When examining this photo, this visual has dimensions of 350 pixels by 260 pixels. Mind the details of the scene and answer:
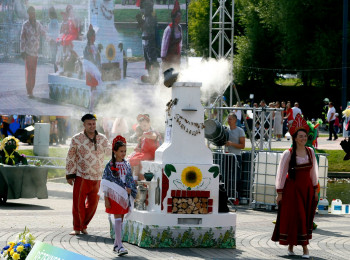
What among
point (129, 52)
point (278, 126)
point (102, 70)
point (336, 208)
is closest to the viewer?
point (336, 208)

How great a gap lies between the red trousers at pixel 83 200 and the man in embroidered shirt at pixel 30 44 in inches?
512

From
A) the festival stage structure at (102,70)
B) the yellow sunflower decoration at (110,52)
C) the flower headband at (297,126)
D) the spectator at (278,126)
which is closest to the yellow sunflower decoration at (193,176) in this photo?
the flower headband at (297,126)

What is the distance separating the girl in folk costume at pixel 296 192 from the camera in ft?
34.4

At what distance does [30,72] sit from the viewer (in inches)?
973

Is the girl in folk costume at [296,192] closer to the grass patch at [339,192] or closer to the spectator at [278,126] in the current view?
the grass patch at [339,192]

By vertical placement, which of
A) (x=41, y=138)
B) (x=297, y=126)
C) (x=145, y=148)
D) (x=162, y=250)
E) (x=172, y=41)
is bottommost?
(x=162, y=250)

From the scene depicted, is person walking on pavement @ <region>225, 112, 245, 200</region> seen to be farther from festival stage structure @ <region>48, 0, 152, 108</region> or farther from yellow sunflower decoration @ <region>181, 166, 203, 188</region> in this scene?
festival stage structure @ <region>48, 0, 152, 108</region>

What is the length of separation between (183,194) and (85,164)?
1.67m

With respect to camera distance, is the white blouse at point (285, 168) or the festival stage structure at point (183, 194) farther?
the festival stage structure at point (183, 194)

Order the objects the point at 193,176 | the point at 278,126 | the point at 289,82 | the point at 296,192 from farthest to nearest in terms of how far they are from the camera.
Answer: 1. the point at 289,82
2. the point at 278,126
3. the point at 193,176
4. the point at 296,192

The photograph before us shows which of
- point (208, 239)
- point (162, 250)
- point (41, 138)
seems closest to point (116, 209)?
point (162, 250)

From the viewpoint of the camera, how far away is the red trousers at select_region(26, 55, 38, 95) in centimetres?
2467

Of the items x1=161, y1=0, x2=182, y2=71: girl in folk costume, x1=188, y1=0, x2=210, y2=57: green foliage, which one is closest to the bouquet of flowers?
x1=161, y1=0, x2=182, y2=71: girl in folk costume

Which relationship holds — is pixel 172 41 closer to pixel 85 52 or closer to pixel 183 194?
pixel 85 52
